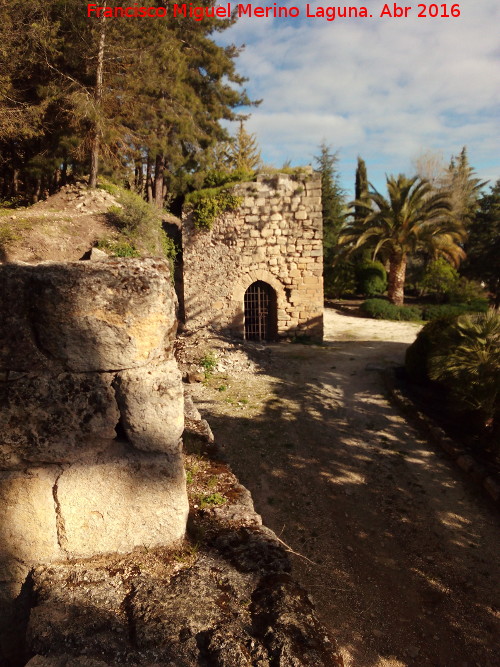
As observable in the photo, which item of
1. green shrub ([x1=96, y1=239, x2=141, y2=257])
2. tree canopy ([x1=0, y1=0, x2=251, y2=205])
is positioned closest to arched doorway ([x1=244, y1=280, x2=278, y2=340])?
green shrub ([x1=96, y1=239, x2=141, y2=257])

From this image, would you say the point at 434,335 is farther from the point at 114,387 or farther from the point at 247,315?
the point at 114,387

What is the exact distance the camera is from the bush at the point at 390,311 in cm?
1899

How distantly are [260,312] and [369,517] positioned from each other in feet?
30.8

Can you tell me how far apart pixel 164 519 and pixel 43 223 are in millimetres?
10611

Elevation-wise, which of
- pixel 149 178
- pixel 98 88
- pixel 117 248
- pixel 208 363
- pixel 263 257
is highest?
pixel 98 88

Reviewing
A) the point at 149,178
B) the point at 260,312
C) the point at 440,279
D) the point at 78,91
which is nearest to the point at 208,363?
the point at 260,312

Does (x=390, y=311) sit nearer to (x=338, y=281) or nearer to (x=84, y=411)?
(x=338, y=281)

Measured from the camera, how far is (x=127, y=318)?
1685mm

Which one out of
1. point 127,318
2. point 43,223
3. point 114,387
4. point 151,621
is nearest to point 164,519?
point 151,621

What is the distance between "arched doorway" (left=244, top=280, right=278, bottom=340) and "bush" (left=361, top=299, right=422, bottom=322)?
25.8 feet

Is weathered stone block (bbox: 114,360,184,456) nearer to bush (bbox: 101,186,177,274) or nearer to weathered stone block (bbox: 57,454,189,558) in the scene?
weathered stone block (bbox: 57,454,189,558)

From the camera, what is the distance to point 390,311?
63.2 ft

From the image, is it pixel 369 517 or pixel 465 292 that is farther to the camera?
pixel 465 292

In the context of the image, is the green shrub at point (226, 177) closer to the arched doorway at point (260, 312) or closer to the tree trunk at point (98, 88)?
the arched doorway at point (260, 312)
